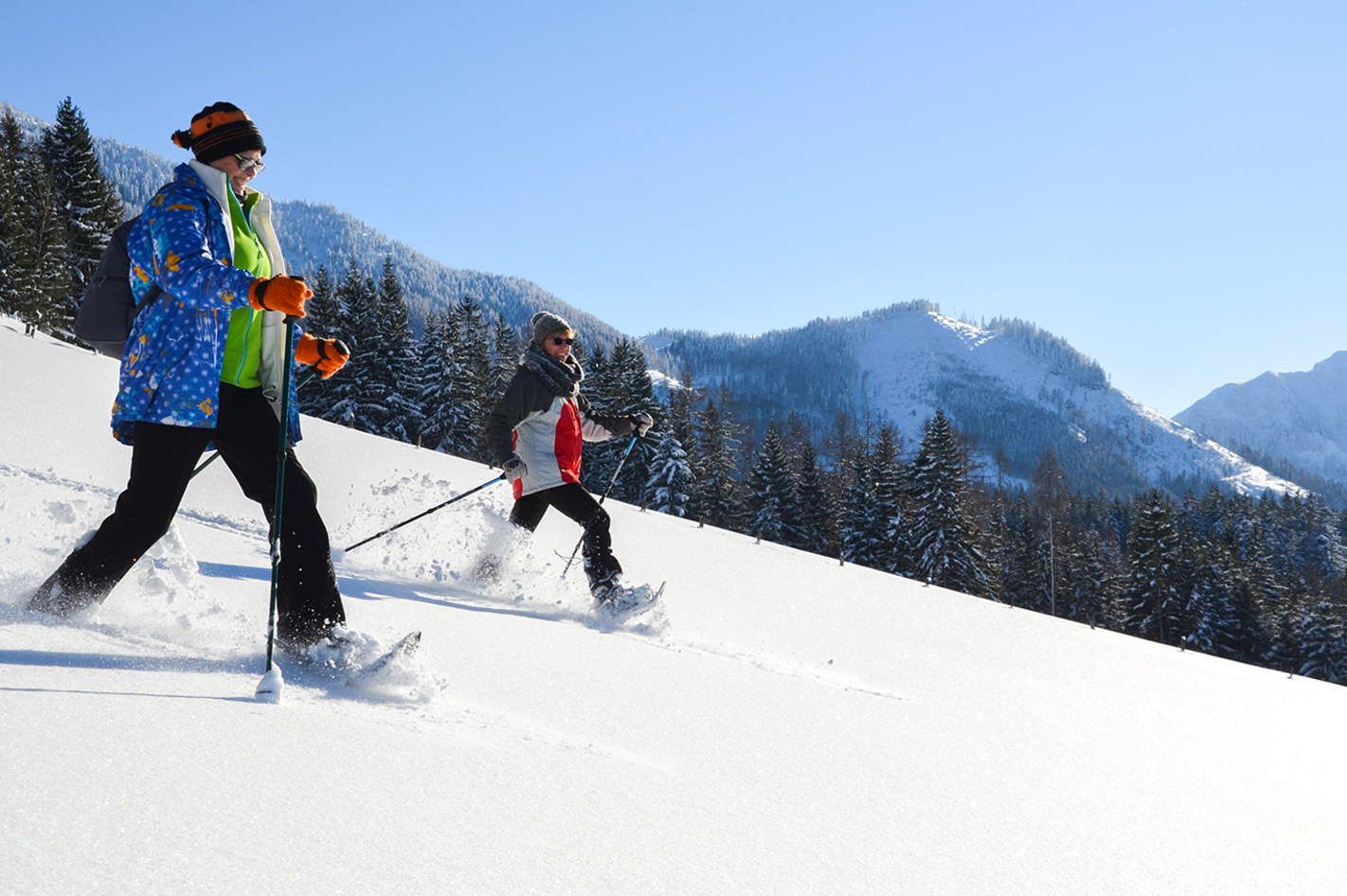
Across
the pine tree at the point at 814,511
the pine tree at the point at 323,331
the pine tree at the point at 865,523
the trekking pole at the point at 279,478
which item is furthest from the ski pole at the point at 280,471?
the pine tree at the point at 814,511

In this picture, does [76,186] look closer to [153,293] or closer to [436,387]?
[436,387]

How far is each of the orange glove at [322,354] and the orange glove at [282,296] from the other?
0.23 meters

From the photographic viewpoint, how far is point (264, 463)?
2.48 m

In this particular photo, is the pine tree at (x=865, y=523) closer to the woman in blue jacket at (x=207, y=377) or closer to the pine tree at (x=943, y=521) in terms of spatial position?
the pine tree at (x=943, y=521)

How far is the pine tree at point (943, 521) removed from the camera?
3575 cm

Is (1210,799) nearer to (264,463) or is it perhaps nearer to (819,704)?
(819,704)

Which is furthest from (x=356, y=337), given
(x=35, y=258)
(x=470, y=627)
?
(x=470, y=627)

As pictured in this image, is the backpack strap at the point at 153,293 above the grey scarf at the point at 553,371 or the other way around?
the other way around

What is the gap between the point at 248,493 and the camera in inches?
99.7

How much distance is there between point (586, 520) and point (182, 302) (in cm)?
271

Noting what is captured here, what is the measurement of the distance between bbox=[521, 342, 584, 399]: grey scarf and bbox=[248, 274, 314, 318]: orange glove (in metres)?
2.62

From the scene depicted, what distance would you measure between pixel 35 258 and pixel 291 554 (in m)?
33.8

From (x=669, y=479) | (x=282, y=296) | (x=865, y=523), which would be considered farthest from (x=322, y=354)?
(x=865, y=523)

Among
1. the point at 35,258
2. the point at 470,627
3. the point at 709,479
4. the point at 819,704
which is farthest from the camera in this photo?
the point at 709,479
